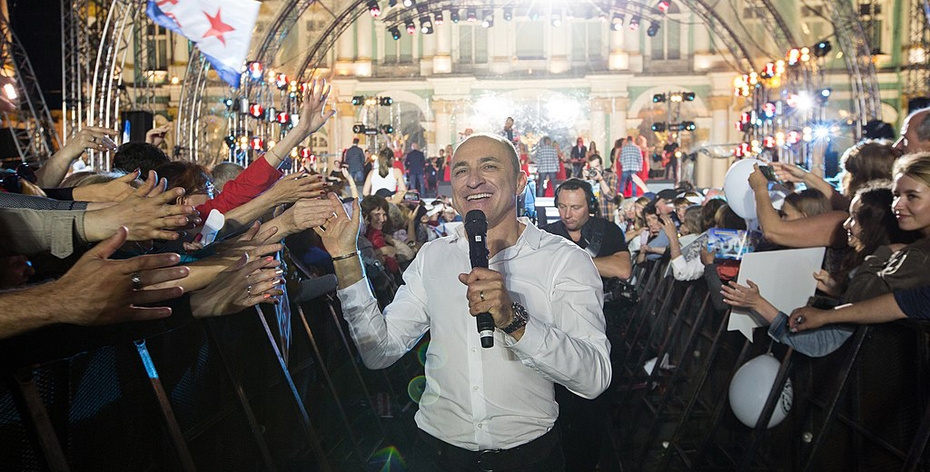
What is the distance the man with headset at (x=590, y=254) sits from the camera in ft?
15.1

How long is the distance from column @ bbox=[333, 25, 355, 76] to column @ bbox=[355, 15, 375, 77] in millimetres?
262

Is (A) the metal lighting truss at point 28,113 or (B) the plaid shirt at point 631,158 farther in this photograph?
(B) the plaid shirt at point 631,158

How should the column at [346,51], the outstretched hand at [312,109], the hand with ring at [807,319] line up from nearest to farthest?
the hand with ring at [807,319], the outstretched hand at [312,109], the column at [346,51]

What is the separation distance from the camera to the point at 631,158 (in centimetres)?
2208

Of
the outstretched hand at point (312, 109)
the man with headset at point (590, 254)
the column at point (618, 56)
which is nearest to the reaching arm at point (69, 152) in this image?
the outstretched hand at point (312, 109)

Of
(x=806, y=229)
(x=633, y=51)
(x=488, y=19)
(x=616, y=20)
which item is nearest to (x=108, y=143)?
(x=806, y=229)

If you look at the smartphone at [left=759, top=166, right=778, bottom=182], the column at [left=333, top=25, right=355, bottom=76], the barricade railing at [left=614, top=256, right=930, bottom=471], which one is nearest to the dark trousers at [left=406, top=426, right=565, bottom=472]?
the barricade railing at [left=614, top=256, right=930, bottom=471]

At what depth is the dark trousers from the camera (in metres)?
2.66

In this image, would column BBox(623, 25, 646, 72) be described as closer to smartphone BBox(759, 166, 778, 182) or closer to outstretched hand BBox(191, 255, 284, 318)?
smartphone BBox(759, 166, 778, 182)

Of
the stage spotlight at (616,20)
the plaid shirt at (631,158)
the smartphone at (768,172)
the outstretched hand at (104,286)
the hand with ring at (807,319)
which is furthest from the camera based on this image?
the stage spotlight at (616,20)

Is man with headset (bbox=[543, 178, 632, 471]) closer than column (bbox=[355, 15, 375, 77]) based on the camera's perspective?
Yes

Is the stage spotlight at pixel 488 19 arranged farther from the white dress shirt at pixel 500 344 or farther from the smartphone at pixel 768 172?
the white dress shirt at pixel 500 344

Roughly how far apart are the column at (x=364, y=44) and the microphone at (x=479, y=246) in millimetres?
37292

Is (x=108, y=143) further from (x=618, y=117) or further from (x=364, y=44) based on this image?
→ (x=364, y=44)
